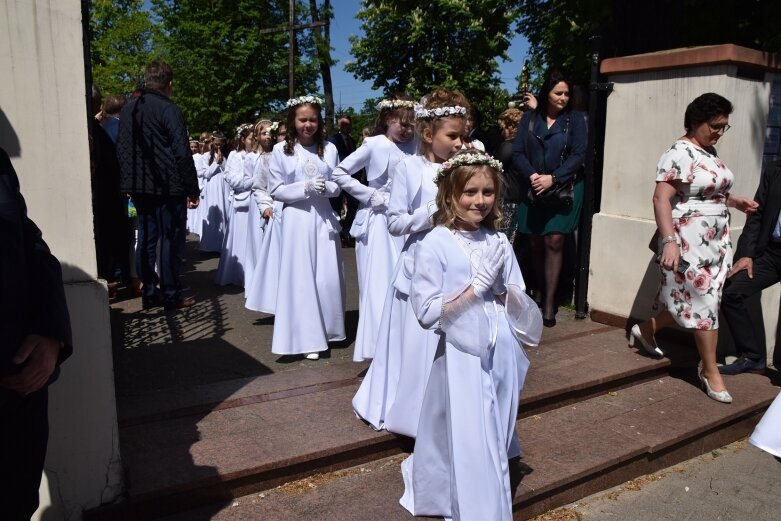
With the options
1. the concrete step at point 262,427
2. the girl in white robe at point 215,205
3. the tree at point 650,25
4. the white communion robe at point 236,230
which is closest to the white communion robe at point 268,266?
the concrete step at point 262,427

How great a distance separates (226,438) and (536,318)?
1.77 meters

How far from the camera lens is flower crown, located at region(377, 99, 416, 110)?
18.0 feet

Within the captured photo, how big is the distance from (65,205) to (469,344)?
1.76 meters

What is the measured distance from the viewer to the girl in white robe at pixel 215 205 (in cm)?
1245

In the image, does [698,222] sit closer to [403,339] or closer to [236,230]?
[403,339]

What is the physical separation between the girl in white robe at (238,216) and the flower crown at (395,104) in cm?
413

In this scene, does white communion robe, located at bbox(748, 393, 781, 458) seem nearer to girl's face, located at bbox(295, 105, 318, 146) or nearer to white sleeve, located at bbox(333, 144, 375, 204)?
white sleeve, located at bbox(333, 144, 375, 204)

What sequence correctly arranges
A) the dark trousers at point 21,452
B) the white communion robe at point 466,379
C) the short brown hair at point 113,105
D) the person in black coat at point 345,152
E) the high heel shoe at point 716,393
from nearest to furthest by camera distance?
the dark trousers at point 21,452
the white communion robe at point 466,379
the high heel shoe at point 716,393
the short brown hair at point 113,105
the person in black coat at point 345,152

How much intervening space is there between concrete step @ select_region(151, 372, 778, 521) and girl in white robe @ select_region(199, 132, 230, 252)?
8425 mm

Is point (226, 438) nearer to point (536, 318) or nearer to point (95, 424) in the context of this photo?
point (95, 424)

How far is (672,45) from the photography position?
7.40 metres

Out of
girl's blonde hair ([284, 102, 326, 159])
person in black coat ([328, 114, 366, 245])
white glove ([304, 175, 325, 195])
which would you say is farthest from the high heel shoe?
person in black coat ([328, 114, 366, 245])

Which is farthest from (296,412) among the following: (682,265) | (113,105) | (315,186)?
(113,105)

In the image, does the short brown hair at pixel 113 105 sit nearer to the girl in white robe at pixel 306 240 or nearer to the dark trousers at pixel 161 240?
the dark trousers at pixel 161 240
